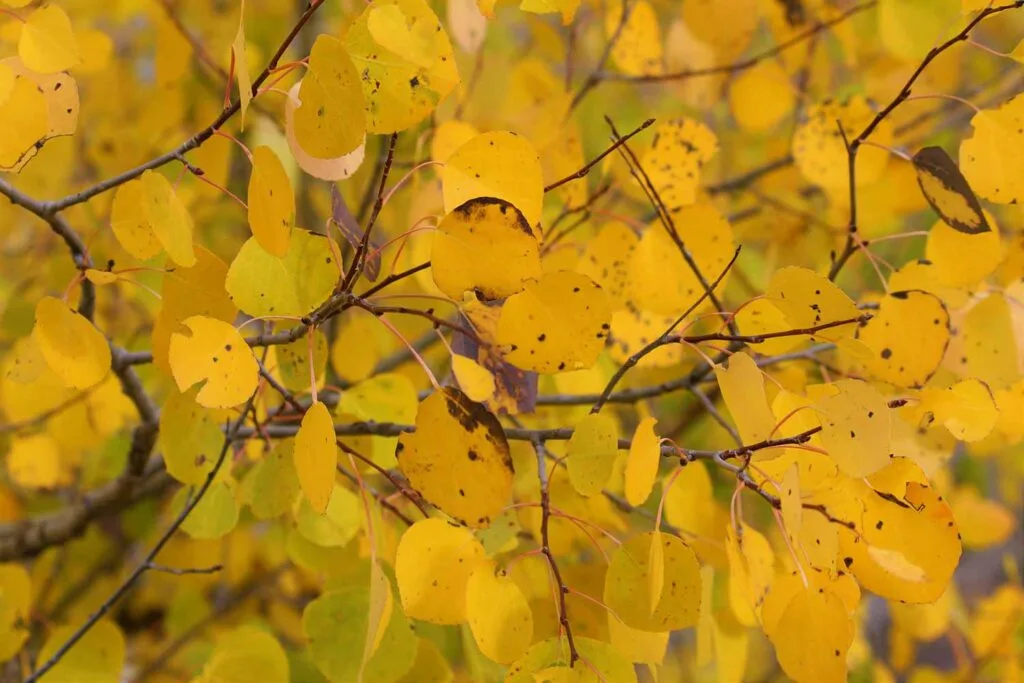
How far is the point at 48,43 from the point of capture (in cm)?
35

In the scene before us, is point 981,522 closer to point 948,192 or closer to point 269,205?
point 948,192

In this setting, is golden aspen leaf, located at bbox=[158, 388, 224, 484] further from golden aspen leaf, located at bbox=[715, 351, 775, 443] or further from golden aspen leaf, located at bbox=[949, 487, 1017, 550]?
golden aspen leaf, located at bbox=[949, 487, 1017, 550]

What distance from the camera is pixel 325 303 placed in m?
0.37

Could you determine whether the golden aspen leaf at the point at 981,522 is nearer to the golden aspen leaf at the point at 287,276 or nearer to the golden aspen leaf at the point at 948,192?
the golden aspen leaf at the point at 948,192

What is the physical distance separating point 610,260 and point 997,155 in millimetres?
181

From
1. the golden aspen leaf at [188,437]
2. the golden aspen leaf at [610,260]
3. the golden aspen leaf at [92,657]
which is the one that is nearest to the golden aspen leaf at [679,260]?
the golden aspen leaf at [610,260]

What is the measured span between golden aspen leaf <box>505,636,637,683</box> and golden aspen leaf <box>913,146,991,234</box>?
235 millimetres

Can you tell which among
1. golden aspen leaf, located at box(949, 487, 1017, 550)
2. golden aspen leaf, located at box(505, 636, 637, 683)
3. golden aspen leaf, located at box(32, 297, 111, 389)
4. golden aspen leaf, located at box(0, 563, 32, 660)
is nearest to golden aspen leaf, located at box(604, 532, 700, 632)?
golden aspen leaf, located at box(505, 636, 637, 683)

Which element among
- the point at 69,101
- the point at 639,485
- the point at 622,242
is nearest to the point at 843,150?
the point at 622,242

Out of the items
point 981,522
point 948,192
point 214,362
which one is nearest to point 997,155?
point 948,192

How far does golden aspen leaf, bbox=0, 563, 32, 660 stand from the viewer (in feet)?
1.69

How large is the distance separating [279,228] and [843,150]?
0.33 m

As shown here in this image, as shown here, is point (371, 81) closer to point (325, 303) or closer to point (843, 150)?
point (325, 303)

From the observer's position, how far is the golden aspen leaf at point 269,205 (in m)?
0.35
